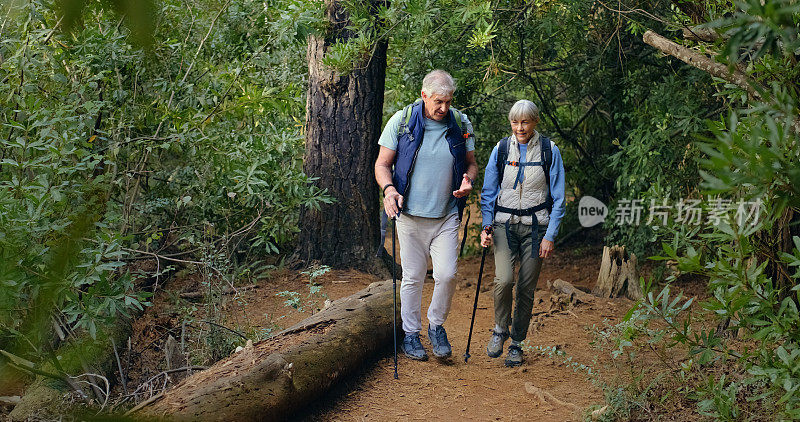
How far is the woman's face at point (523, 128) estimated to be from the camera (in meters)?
Result: 5.30

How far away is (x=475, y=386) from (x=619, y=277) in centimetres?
366

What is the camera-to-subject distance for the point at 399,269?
27.9 ft

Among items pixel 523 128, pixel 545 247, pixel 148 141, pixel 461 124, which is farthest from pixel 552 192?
pixel 148 141

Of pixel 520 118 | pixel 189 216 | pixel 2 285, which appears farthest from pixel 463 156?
pixel 2 285

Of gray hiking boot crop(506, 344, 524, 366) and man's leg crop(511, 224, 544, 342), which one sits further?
gray hiking boot crop(506, 344, 524, 366)

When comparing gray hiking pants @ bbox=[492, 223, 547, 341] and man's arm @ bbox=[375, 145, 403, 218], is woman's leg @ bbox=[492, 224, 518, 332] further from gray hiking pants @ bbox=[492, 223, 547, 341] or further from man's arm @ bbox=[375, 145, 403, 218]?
man's arm @ bbox=[375, 145, 403, 218]

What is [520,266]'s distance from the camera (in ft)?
17.9

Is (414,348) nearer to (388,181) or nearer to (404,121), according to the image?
(388,181)

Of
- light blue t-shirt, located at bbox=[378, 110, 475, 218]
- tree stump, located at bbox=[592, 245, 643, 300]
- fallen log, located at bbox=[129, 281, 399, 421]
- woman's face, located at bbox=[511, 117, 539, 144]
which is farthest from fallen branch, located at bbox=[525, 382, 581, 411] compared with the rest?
tree stump, located at bbox=[592, 245, 643, 300]

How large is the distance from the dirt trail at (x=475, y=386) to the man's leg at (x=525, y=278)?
0.33 metres

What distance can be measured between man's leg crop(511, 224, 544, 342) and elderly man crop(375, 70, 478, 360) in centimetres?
53

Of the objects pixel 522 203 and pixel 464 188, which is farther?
pixel 522 203

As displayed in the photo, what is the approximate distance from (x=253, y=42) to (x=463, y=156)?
11.7 feet

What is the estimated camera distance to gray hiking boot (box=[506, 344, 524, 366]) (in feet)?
18.3
